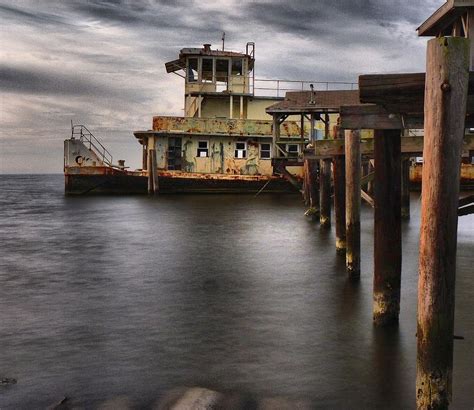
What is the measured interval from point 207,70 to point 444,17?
24414mm

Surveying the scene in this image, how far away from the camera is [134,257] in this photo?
1413cm

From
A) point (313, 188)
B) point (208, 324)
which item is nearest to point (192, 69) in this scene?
point (313, 188)

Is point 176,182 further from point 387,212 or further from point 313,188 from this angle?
point 387,212

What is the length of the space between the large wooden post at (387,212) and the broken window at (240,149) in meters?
27.7

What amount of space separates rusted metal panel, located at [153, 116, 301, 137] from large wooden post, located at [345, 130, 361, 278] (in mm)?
23547

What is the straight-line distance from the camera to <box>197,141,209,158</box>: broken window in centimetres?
3428

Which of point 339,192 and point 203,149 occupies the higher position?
point 203,149

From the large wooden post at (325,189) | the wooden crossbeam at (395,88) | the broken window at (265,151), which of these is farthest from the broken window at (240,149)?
the wooden crossbeam at (395,88)

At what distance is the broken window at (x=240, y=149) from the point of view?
34.6 meters

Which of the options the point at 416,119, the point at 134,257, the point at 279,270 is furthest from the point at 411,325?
the point at 134,257

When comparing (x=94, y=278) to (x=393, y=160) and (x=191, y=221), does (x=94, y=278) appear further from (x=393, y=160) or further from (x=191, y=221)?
(x=191, y=221)

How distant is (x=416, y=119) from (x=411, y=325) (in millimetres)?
2588

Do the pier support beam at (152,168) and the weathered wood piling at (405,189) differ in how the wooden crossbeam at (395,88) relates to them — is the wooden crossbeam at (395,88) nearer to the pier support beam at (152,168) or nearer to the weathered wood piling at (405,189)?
the weathered wood piling at (405,189)

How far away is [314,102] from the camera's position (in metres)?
25.6
